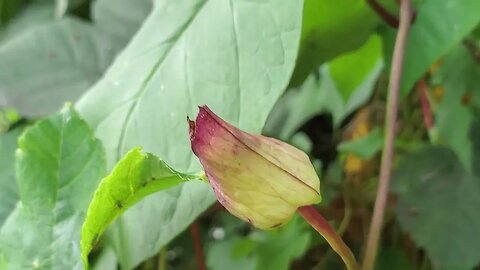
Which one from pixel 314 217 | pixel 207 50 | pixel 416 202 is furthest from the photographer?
pixel 416 202

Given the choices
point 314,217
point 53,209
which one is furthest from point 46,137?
point 314,217

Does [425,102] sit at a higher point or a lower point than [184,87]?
lower

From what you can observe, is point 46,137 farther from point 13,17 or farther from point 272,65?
point 13,17

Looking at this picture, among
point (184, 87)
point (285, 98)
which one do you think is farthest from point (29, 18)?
point (184, 87)

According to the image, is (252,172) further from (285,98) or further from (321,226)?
(285,98)

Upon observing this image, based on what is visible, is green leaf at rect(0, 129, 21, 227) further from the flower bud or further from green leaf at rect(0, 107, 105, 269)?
the flower bud

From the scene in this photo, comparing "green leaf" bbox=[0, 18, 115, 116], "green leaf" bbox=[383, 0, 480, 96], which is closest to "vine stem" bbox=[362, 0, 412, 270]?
"green leaf" bbox=[383, 0, 480, 96]
